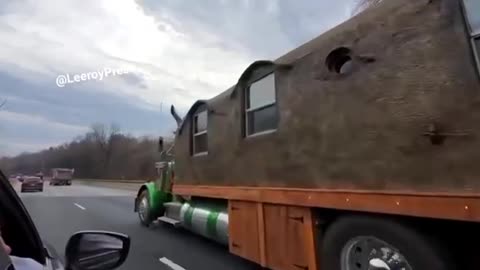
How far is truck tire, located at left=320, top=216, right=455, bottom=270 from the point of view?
3236mm

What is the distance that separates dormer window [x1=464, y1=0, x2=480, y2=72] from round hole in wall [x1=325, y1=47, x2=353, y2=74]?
4.06 ft

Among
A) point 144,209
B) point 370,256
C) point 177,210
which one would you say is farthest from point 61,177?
point 370,256

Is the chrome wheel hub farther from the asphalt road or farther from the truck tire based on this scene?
the asphalt road

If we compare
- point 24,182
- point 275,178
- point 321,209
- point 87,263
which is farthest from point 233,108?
point 24,182

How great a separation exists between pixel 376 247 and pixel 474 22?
194 cm

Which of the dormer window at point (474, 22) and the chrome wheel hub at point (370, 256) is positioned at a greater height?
the dormer window at point (474, 22)

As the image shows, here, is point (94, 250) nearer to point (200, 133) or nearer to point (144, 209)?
point (200, 133)

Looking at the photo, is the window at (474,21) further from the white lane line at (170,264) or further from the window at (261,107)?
the white lane line at (170,264)

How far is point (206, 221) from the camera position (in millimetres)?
7664

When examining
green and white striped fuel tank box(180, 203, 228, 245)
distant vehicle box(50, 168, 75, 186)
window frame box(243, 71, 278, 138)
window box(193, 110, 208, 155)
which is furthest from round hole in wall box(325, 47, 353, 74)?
distant vehicle box(50, 168, 75, 186)

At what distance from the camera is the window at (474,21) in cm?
297

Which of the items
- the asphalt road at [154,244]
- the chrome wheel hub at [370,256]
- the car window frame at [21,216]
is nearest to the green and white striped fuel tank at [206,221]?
the asphalt road at [154,244]

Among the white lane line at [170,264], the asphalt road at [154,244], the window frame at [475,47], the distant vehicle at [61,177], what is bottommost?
the white lane line at [170,264]

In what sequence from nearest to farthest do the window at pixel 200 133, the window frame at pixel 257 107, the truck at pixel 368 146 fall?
1. the truck at pixel 368 146
2. the window frame at pixel 257 107
3. the window at pixel 200 133
